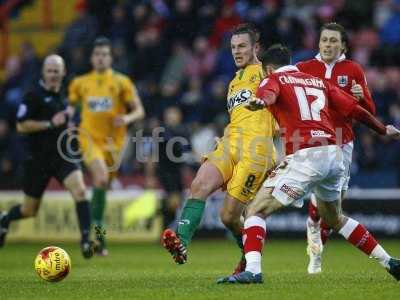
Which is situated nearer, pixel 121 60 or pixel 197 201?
pixel 197 201

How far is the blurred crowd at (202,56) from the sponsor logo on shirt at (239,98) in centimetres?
758

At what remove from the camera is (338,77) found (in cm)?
1012

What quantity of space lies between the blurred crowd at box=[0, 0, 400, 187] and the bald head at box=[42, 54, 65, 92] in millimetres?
4680

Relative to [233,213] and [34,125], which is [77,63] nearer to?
[34,125]

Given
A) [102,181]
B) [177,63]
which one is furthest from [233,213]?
[177,63]

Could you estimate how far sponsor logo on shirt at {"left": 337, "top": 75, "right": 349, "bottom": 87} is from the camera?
10094 mm

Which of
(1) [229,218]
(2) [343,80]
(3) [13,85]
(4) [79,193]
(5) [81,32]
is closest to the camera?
(1) [229,218]

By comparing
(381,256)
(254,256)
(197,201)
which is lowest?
(381,256)

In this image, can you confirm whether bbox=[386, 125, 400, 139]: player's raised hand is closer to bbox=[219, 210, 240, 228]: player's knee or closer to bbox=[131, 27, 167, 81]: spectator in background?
bbox=[219, 210, 240, 228]: player's knee

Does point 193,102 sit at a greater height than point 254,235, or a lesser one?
greater

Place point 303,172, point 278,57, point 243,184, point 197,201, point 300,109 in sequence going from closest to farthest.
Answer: point 303,172
point 300,109
point 278,57
point 197,201
point 243,184

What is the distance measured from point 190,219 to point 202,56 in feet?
35.7

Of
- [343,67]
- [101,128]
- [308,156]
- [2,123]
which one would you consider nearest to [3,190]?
[2,123]

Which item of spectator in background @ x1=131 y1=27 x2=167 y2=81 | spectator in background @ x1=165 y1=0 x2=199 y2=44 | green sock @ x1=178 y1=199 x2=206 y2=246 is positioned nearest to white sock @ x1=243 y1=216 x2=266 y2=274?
green sock @ x1=178 y1=199 x2=206 y2=246
